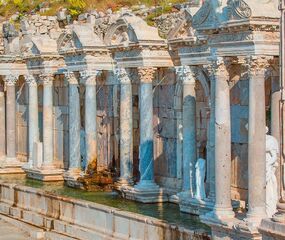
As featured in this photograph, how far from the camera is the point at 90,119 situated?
Answer: 2619 cm

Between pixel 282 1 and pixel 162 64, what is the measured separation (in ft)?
31.0

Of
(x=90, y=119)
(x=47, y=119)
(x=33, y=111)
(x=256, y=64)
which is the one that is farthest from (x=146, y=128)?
(x=33, y=111)

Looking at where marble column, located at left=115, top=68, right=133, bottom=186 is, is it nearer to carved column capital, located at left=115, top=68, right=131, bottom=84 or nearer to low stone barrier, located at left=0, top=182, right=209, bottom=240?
carved column capital, located at left=115, top=68, right=131, bottom=84

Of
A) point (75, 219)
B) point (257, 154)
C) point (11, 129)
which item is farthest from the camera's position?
point (11, 129)

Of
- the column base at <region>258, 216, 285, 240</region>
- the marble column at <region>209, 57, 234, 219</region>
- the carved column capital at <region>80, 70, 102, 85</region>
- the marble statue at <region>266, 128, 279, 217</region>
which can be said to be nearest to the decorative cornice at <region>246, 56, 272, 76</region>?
the marble column at <region>209, 57, 234, 219</region>

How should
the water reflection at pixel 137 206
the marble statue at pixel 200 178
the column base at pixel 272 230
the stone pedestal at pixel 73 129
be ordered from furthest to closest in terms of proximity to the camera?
1. the stone pedestal at pixel 73 129
2. the marble statue at pixel 200 178
3. the water reflection at pixel 137 206
4. the column base at pixel 272 230

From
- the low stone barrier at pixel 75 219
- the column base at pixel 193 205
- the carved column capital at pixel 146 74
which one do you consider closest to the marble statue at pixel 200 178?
the column base at pixel 193 205

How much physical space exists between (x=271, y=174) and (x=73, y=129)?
38.6 ft

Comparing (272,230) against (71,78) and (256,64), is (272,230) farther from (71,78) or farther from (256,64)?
(71,78)

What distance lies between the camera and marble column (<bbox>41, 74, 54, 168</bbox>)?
29.2 m

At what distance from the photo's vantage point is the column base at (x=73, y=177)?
26050mm

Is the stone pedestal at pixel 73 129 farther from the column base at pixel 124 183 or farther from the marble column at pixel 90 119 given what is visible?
the column base at pixel 124 183

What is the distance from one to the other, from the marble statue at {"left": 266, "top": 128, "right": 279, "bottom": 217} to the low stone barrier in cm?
143

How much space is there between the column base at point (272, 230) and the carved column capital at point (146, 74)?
9967 mm
